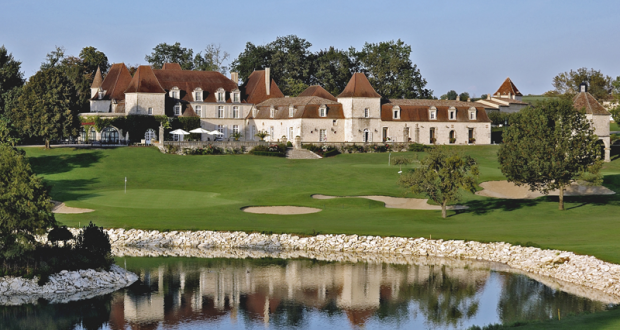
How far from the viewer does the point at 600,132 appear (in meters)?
73.4

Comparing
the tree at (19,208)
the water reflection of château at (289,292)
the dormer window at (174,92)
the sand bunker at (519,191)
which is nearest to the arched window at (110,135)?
the dormer window at (174,92)

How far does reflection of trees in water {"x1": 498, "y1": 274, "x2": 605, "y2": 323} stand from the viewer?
2389 centimetres

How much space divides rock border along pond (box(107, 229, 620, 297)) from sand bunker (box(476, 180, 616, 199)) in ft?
56.0

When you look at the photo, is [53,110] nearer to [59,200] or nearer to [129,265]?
[59,200]

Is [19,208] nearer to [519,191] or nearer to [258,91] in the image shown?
[519,191]

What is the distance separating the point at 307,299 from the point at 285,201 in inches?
753

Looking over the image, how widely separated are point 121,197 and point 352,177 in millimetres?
17552

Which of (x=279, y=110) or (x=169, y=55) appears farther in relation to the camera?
(x=169, y=55)

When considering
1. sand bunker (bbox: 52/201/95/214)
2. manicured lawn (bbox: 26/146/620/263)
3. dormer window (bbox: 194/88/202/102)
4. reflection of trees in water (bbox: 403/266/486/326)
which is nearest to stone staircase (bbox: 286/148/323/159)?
manicured lawn (bbox: 26/146/620/263)

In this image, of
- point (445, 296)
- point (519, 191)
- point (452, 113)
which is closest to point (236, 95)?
point (452, 113)

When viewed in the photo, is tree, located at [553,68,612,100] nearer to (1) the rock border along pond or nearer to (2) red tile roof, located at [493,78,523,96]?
(2) red tile roof, located at [493,78,523,96]

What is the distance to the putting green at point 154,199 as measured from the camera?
43156mm

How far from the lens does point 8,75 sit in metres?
81.5

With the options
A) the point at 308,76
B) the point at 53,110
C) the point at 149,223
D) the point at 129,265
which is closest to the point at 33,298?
the point at 129,265
